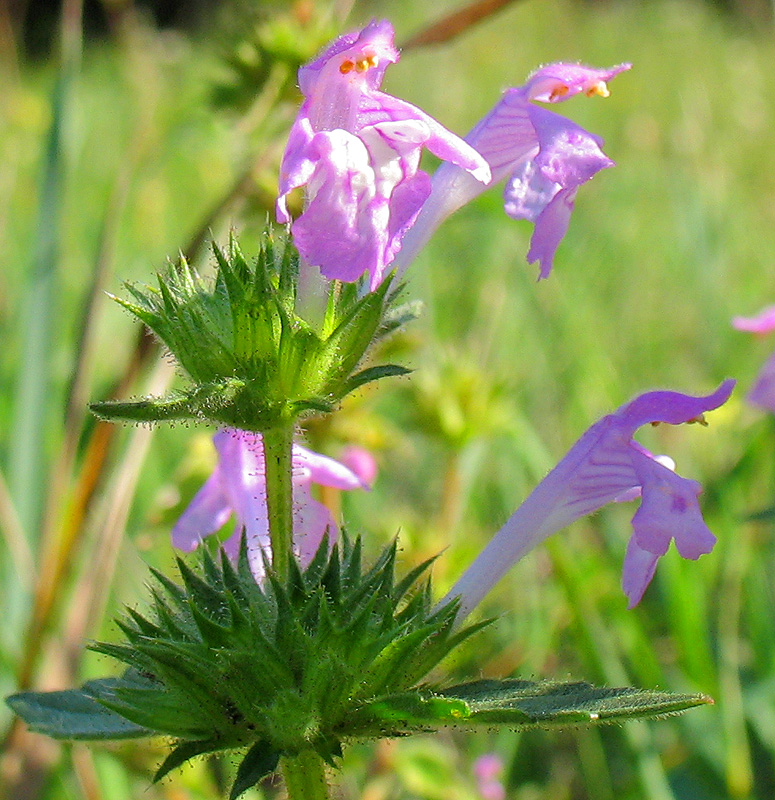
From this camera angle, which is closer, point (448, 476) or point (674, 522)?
point (674, 522)

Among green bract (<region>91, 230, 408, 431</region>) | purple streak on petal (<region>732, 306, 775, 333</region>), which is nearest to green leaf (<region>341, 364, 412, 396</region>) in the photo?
green bract (<region>91, 230, 408, 431</region>)

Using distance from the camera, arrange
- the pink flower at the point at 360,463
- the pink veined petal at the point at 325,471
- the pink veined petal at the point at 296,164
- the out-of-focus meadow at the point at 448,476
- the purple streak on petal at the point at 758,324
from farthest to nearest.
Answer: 1. the pink flower at the point at 360,463
2. the out-of-focus meadow at the point at 448,476
3. the purple streak on petal at the point at 758,324
4. the pink veined petal at the point at 325,471
5. the pink veined petal at the point at 296,164

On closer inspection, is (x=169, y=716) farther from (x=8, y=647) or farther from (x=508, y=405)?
(x=508, y=405)

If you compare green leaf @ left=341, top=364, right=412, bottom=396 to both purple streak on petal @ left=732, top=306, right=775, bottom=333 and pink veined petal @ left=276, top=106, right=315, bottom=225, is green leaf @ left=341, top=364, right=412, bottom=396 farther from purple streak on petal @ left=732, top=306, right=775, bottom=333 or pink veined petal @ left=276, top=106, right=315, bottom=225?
purple streak on petal @ left=732, top=306, right=775, bottom=333

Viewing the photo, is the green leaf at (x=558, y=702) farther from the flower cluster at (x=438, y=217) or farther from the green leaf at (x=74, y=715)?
the green leaf at (x=74, y=715)

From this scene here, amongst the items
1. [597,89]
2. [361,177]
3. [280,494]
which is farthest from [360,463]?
[361,177]


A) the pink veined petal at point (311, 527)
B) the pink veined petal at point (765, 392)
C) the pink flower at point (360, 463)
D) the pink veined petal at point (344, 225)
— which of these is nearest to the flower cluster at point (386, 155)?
the pink veined petal at point (344, 225)

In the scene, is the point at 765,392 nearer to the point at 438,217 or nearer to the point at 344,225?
the point at 438,217
